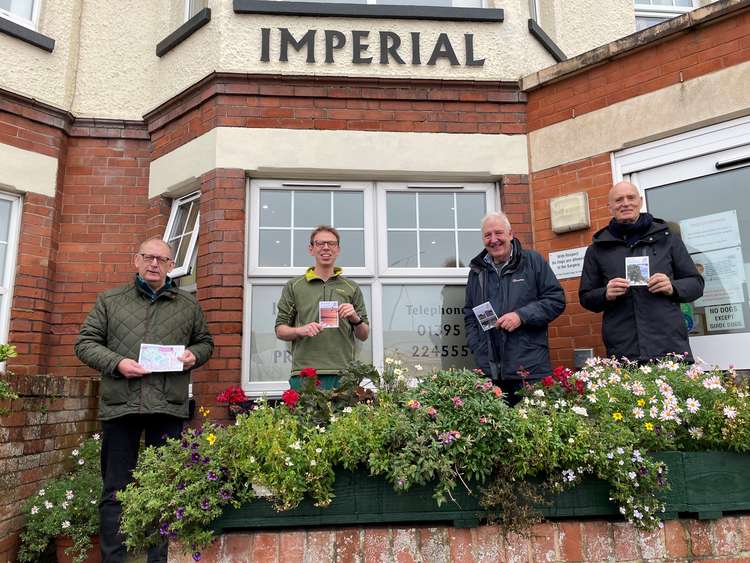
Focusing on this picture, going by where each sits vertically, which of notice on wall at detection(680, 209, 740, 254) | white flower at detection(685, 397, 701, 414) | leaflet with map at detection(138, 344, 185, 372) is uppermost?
notice on wall at detection(680, 209, 740, 254)

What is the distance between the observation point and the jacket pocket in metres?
3.25

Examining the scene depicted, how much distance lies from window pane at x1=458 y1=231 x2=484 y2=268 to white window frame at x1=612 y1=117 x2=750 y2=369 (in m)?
1.16

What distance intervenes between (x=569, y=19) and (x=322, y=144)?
9.59 ft

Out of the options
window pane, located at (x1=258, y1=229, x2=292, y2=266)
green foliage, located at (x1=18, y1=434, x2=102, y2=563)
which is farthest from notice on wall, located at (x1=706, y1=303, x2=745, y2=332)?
green foliage, located at (x1=18, y1=434, x2=102, y2=563)

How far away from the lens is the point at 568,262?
4582mm

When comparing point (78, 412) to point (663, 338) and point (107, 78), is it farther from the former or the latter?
point (663, 338)

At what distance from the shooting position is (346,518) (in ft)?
8.12

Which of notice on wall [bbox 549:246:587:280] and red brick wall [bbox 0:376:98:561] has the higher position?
notice on wall [bbox 549:246:587:280]

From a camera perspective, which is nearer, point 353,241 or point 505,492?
point 505,492

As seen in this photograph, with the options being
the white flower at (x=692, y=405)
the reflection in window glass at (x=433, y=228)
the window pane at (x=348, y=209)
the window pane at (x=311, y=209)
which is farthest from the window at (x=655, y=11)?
the white flower at (x=692, y=405)

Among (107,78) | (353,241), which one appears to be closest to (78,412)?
(353,241)

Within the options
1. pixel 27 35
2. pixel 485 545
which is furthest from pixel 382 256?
pixel 27 35

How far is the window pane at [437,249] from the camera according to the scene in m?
4.82

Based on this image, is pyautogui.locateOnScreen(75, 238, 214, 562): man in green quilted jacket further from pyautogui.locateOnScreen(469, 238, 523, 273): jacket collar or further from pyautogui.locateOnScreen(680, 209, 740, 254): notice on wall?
pyautogui.locateOnScreen(680, 209, 740, 254): notice on wall
